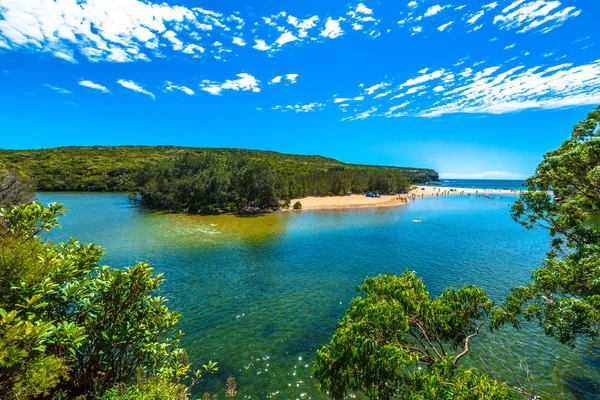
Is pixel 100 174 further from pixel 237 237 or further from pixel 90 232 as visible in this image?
pixel 237 237

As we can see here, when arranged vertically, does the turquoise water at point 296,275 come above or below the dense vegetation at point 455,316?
below

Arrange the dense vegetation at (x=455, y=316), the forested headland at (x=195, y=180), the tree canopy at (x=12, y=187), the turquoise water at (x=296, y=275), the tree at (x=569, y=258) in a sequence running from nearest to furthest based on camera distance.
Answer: the dense vegetation at (x=455, y=316) → the tree at (x=569, y=258) → the turquoise water at (x=296, y=275) → the tree canopy at (x=12, y=187) → the forested headland at (x=195, y=180)

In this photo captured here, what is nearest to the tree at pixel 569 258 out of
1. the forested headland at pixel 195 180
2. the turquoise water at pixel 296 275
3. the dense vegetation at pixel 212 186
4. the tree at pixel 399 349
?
the tree at pixel 399 349

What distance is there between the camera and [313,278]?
30.0 meters

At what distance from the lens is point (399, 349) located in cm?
768

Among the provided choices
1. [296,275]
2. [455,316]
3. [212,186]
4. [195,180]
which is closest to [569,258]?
[455,316]

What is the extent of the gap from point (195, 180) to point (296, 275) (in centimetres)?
5452

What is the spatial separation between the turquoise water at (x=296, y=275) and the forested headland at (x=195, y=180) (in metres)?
11.8

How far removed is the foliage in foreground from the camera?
555cm

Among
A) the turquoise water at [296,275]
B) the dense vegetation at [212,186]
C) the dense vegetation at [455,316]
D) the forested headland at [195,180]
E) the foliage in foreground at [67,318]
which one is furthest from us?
the forested headland at [195,180]

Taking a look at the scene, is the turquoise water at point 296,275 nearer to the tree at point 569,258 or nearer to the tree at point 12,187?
the tree at point 569,258

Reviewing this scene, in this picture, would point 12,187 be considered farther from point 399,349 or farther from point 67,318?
point 399,349

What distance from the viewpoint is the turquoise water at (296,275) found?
635 inches

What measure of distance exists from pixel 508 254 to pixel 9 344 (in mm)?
50766
